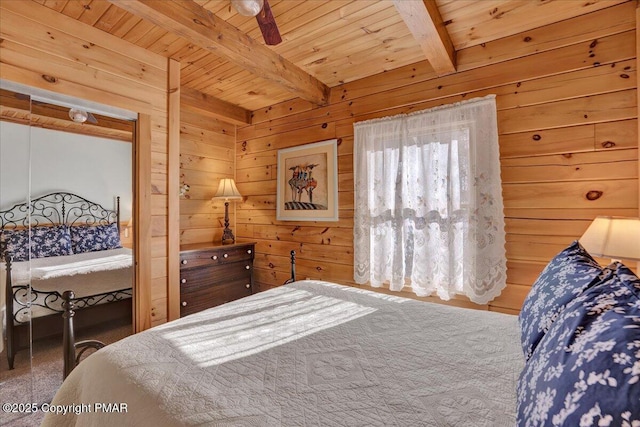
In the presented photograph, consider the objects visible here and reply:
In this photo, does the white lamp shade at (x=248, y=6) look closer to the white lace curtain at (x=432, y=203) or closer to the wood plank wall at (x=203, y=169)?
the white lace curtain at (x=432, y=203)

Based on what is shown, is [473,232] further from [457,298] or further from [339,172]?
[339,172]

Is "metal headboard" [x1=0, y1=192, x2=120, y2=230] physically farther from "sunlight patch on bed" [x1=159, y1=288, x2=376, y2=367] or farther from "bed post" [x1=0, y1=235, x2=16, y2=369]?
"sunlight patch on bed" [x1=159, y1=288, x2=376, y2=367]

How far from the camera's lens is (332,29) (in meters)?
2.09

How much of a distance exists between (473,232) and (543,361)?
162cm

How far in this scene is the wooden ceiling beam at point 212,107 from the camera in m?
3.13

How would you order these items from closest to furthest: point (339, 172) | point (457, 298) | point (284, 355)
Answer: point (284, 355) < point (457, 298) < point (339, 172)

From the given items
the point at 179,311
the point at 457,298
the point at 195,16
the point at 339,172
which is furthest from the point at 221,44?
the point at 457,298

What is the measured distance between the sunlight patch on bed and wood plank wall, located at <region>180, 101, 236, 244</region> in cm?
214

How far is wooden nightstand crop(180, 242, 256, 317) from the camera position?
2.71 m

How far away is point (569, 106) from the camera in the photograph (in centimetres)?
190

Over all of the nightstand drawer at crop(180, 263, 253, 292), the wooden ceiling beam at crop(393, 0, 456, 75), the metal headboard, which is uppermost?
the wooden ceiling beam at crop(393, 0, 456, 75)

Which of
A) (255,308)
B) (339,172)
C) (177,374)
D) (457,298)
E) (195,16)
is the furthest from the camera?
(339,172)

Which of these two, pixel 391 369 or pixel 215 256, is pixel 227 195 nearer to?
pixel 215 256

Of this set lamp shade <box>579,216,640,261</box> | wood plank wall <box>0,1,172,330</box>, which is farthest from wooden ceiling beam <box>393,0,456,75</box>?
wood plank wall <box>0,1,172,330</box>
